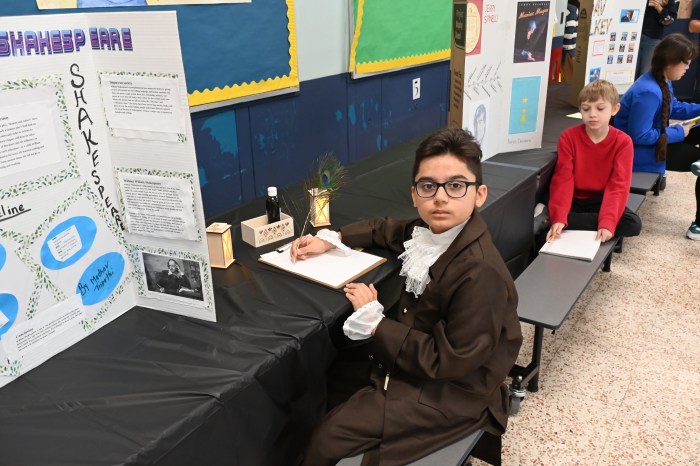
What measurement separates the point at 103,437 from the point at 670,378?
7.22 ft

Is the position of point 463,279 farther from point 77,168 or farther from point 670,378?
point 670,378

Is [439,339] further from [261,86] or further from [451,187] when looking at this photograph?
[261,86]

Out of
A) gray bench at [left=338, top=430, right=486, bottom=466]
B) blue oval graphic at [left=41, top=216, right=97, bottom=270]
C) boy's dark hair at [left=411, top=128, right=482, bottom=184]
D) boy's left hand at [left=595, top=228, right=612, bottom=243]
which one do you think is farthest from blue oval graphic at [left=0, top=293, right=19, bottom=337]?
boy's left hand at [left=595, top=228, right=612, bottom=243]

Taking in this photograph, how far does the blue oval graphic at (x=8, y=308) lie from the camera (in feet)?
3.92

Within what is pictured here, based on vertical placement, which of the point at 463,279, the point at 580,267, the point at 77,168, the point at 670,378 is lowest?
the point at 670,378

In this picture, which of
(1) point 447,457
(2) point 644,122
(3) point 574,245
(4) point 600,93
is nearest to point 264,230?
(1) point 447,457

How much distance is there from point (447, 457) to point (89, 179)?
3.67 ft

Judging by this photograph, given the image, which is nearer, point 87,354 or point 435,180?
point 87,354

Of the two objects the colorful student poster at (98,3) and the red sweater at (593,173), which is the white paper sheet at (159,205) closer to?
the colorful student poster at (98,3)

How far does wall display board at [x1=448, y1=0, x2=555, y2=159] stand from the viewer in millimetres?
2508

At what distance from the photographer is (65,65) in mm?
1249

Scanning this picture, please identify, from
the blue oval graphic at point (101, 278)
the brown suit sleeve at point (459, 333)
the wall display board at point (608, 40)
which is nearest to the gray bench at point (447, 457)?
the brown suit sleeve at point (459, 333)

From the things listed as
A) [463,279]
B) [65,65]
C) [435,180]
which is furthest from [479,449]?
[65,65]

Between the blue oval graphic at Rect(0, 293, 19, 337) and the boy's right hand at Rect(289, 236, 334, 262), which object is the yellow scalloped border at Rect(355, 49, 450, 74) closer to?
the boy's right hand at Rect(289, 236, 334, 262)
